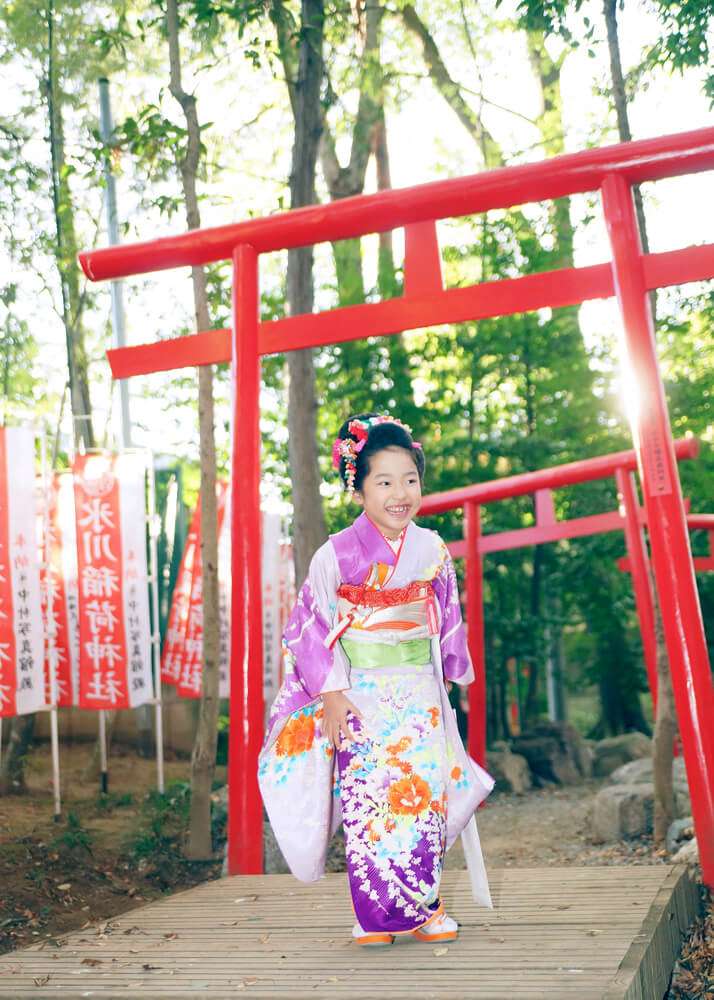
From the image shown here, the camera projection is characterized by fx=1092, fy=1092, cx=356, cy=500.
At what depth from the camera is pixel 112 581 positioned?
9289 millimetres

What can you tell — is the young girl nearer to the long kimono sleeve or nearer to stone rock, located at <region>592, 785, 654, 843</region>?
the long kimono sleeve

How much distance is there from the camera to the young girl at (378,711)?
3.59 m

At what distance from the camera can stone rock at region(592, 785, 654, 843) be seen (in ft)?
26.3

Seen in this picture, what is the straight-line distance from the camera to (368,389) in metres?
13.8

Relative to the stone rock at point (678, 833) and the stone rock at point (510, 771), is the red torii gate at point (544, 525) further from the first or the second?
the stone rock at point (678, 833)

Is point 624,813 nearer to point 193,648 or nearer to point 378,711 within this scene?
point 378,711

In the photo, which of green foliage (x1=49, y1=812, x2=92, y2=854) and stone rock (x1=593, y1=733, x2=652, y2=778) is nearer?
green foliage (x1=49, y1=812, x2=92, y2=854)

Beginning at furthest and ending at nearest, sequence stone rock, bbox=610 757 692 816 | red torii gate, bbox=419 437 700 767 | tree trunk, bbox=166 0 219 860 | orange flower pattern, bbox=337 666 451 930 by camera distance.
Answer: red torii gate, bbox=419 437 700 767 < stone rock, bbox=610 757 692 816 < tree trunk, bbox=166 0 219 860 < orange flower pattern, bbox=337 666 451 930

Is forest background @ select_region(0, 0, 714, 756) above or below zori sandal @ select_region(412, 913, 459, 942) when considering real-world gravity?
above

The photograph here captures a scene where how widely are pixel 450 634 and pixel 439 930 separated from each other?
98cm

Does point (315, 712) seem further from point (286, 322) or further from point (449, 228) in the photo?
point (449, 228)

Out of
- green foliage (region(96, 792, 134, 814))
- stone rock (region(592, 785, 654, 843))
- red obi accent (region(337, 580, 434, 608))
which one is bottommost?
stone rock (region(592, 785, 654, 843))

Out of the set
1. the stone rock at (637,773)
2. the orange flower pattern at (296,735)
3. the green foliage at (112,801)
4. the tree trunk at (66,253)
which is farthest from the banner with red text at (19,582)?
the stone rock at (637,773)

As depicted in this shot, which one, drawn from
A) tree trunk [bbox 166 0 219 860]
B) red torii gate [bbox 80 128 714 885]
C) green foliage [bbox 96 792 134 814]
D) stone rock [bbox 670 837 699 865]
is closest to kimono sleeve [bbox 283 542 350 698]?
red torii gate [bbox 80 128 714 885]
